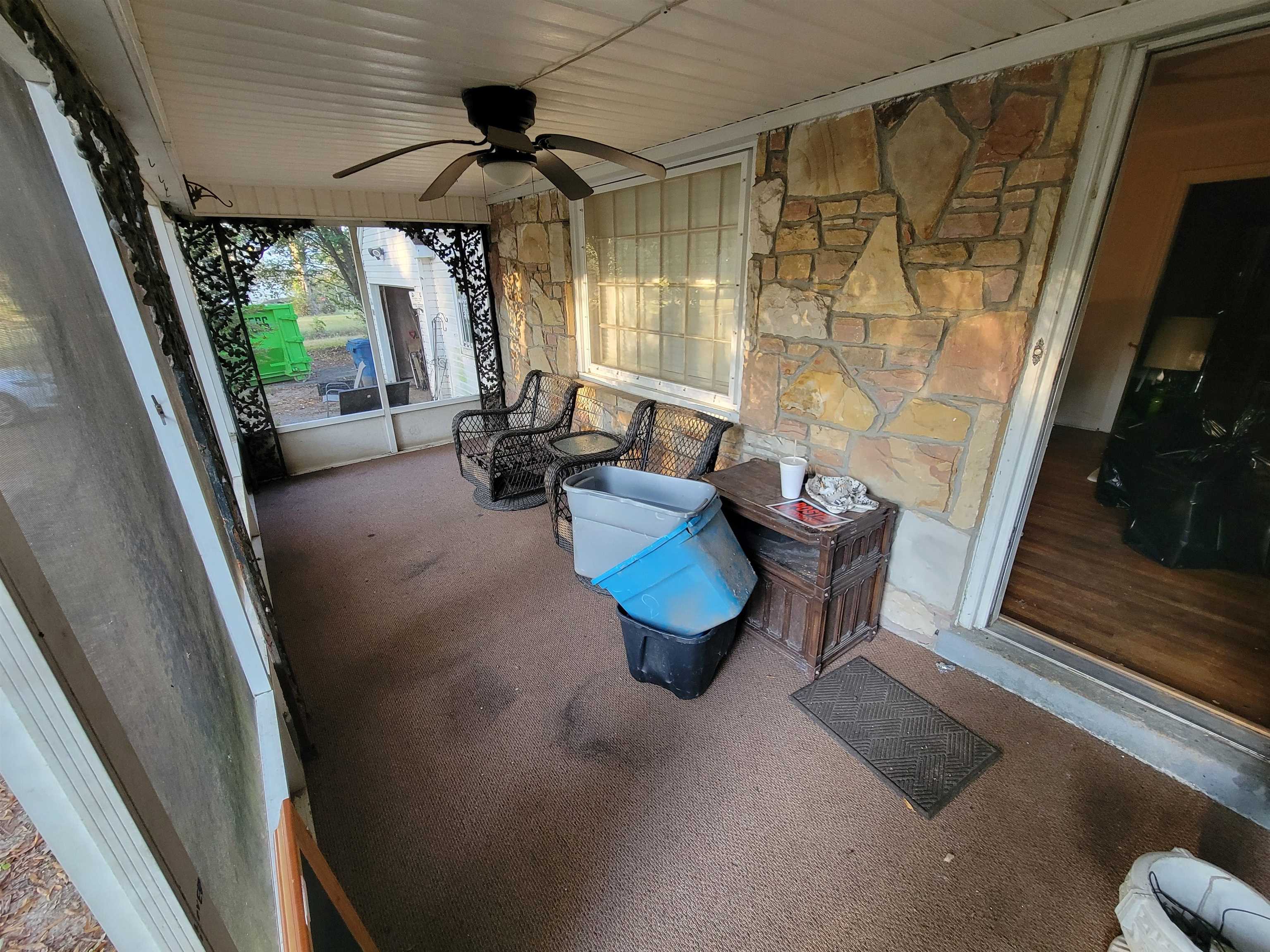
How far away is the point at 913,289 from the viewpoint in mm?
2104

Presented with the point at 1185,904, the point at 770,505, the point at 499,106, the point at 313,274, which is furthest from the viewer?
the point at 313,274

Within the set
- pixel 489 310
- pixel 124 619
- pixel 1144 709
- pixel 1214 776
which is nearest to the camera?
pixel 124 619

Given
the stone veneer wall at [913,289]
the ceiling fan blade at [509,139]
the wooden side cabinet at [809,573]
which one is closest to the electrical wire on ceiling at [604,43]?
the ceiling fan blade at [509,139]

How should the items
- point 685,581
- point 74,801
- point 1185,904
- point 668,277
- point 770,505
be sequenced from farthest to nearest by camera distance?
point 668,277
point 770,505
point 685,581
point 1185,904
point 74,801

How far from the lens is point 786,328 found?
2.60 metres

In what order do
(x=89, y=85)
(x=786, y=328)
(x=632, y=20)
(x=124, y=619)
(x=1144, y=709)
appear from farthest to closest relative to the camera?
1. (x=786, y=328)
2. (x=1144, y=709)
3. (x=632, y=20)
4. (x=89, y=85)
5. (x=124, y=619)

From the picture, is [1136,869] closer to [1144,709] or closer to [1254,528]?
[1144,709]

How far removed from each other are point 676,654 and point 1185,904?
1.42 meters

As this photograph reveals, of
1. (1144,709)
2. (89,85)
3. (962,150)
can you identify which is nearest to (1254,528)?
(1144,709)

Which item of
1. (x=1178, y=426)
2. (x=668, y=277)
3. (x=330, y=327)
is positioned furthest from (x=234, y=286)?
(x=1178, y=426)

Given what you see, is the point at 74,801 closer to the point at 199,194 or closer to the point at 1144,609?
the point at 1144,609

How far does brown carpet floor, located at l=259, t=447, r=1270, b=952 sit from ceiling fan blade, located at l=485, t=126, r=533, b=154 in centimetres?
205

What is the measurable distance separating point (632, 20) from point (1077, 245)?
5.15ft

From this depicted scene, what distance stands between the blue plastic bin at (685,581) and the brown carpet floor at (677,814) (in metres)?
0.41
